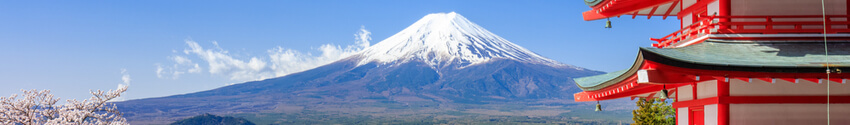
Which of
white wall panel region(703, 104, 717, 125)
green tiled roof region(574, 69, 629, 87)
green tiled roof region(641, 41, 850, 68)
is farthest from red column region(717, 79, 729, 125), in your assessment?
green tiled roof region(574, 69, 629, 87)

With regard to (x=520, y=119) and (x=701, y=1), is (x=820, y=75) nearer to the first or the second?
(x=701, y=1)

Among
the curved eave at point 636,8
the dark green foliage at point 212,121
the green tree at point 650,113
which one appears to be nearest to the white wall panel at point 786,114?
the curved eave at point 636,8

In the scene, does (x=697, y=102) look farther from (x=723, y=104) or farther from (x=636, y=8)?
(x=636, y=8)

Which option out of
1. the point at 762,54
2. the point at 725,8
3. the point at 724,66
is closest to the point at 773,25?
the point at 725,8

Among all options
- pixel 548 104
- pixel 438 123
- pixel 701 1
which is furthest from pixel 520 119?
pixel 701 1

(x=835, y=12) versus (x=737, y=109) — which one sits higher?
(x=835, y=12)

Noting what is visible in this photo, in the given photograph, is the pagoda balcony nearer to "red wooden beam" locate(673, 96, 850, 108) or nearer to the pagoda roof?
the pagoda roof
